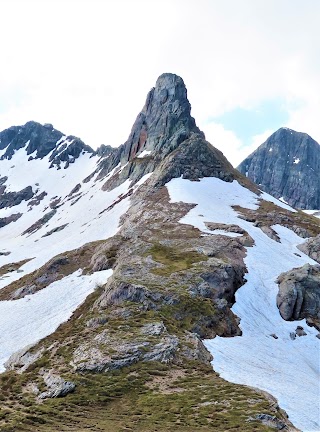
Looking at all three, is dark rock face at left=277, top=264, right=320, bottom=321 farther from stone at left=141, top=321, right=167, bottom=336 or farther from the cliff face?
stone at left=141, top=321, right=167, bottom=336

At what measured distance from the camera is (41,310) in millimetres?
50688

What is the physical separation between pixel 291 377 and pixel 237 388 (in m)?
9.54

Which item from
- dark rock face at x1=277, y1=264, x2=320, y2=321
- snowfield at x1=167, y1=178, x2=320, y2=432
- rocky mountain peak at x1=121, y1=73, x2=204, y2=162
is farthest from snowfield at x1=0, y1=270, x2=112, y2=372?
rocky mountain peak at x1=121, y1=73, x2=204, y2=162

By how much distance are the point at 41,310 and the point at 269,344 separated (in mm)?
29318

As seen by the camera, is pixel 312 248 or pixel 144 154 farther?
pixel 144 154

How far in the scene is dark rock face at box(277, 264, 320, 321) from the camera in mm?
46219

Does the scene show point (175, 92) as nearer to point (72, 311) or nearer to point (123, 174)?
point (123, 174)

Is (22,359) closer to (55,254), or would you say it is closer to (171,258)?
(171,258)

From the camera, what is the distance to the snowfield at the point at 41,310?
141 feet

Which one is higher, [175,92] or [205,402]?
A: [175,92]

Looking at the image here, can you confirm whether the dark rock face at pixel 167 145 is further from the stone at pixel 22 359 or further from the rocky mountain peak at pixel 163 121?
the stone at pixel 22 359

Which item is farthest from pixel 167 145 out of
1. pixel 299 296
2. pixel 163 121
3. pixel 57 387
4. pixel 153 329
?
pixel 57 387

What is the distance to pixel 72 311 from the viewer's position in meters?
45.9

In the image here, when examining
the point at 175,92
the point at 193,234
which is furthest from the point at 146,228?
the point at 175,92
